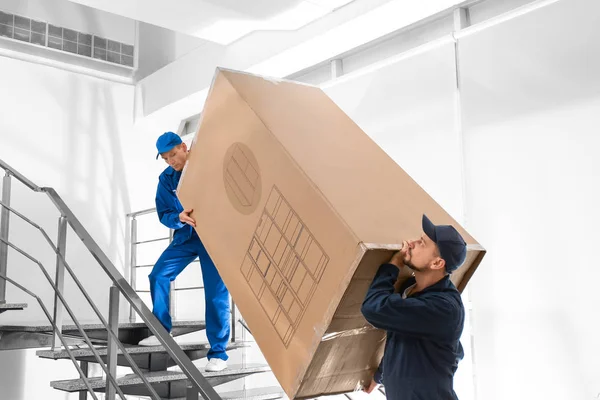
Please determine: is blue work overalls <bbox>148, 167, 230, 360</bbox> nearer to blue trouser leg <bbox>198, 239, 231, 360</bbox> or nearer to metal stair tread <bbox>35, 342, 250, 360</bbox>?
Answer: blue trouser leg <bbox>198, 239, 231, 360</bbox>

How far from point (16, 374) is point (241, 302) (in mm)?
3152

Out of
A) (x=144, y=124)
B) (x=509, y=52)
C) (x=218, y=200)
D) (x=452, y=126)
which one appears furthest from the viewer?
(x=144, y=124)

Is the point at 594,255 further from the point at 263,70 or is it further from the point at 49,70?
the point at 49,70

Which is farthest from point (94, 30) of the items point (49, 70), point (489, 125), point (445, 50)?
point (489, 125)

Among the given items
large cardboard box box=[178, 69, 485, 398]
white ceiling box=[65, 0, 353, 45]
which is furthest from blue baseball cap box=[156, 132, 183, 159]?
white ceiling box=[65, 0, 353, 45]

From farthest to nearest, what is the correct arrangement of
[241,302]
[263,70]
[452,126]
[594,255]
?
[263,70], [452,126], [594,255], [241,302]

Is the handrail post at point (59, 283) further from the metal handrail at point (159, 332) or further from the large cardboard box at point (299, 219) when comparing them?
the large cardboard box at point (299, 219)

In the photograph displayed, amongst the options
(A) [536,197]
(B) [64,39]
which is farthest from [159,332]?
(B) [64,39]

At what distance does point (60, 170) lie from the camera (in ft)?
15.0

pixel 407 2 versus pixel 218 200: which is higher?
pixel 407 2

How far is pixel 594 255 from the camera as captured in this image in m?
2.53

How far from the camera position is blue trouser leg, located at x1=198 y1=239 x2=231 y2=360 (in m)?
2.54

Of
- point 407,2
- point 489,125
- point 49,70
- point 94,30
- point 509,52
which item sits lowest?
point 489,125

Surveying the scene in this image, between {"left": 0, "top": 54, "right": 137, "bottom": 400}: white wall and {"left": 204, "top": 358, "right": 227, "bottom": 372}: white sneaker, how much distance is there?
7.01 ft
